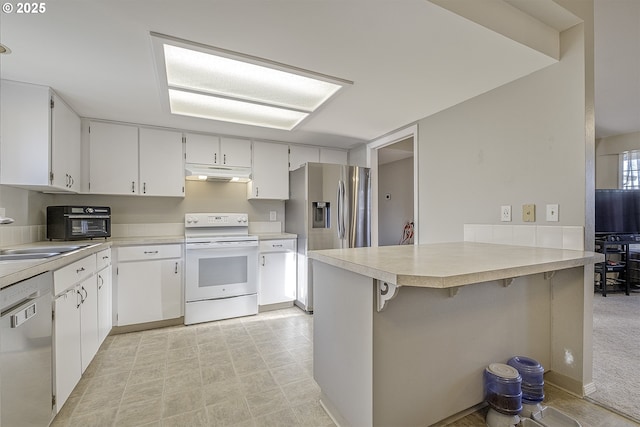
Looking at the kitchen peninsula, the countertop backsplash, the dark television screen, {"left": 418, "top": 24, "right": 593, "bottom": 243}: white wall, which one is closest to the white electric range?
the countertop backsplash

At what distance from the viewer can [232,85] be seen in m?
2.29

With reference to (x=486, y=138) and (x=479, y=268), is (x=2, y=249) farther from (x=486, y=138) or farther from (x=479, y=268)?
(x=486, y=138)

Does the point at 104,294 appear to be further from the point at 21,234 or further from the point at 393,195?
the point at 393,195

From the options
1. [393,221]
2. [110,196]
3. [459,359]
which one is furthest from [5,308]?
[393,221]

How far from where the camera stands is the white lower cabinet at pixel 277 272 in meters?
3.42

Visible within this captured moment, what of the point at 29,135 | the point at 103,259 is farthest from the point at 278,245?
the point at 29,135

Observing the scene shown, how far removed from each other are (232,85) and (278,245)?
1.89 meters

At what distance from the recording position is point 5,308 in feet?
3.73

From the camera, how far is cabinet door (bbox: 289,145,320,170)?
3.86 metres

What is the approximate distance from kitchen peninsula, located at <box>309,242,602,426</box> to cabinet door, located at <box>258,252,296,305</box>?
1.77 metres

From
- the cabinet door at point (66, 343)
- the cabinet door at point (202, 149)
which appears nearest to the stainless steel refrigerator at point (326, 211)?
the cabinet door at point (202, 149)

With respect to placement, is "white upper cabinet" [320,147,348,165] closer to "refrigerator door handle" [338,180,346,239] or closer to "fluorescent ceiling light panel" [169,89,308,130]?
"refrigerator door handle" [338,180,346,239]

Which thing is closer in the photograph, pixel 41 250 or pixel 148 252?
pixel 41 250

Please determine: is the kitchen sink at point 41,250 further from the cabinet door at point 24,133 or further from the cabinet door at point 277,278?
the cabinet door at point 277,278
